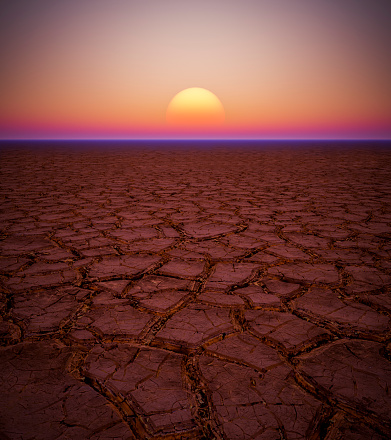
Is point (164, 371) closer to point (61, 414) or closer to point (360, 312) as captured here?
point (61, 414)

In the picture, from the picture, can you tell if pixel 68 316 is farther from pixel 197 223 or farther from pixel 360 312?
pixel 197 223

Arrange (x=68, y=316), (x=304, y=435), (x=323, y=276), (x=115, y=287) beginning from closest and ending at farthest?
(x=304, y=435) → (x=68, y=316) → (x=115, y=287) → (x=323, y=276)

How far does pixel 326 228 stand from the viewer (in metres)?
2.82

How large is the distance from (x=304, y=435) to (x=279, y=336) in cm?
45

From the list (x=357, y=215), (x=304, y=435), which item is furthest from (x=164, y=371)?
(x=357, y=215)

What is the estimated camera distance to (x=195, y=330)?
135 centimetres

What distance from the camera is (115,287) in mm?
1724

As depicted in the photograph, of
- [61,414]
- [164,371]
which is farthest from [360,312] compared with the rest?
[61,414]

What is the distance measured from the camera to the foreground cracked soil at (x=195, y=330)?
925 millimetres

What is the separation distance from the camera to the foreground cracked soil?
36.4 inches

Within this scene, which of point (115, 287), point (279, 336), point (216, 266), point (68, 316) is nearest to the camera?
point (279, 336)

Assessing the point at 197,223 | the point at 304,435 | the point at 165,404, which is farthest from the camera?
the point at 197,223

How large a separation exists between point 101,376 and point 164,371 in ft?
0.73

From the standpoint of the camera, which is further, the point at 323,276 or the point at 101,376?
the point at 323,276
